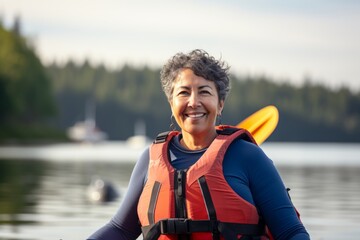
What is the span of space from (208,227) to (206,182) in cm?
24

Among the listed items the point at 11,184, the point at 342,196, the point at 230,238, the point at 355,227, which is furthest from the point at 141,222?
the point at 11,184

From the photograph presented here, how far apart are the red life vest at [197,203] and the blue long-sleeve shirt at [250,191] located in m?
0.05

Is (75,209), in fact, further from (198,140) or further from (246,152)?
(246,152)

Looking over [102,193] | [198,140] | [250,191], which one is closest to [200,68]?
[198,140]

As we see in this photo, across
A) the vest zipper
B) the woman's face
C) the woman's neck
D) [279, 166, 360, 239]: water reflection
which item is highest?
the woman's face

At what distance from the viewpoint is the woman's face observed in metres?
5.47

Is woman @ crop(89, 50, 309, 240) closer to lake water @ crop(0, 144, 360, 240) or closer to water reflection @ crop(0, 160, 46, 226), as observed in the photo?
lake water @ crop(0, 144, 360, 240)

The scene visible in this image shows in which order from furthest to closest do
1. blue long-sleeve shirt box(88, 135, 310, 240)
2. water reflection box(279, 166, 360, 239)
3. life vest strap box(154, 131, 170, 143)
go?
water reflection box(279, 166, 360, 239)
life vest strap box(154, 131, 170, 143)
blue long-sleeve shirt box(88, 135, 310, 240)

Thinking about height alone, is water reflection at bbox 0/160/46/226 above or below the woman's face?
below

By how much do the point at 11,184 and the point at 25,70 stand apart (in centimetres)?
9776

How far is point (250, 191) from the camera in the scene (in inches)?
215

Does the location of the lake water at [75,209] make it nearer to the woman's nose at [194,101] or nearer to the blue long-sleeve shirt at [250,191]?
the blue long-sleeve shirt at [250,191]

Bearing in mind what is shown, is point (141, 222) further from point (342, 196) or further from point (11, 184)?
point (11, 184)

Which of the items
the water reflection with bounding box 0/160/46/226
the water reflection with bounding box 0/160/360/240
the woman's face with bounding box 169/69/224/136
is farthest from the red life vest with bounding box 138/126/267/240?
the water reflection with bounding box 0/160/46/226
